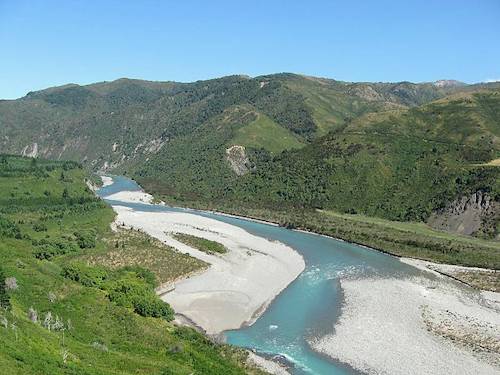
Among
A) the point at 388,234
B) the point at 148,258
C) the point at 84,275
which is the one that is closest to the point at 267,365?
the point at 84,275

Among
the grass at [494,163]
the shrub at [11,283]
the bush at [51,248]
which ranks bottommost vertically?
the bush at [51,248]

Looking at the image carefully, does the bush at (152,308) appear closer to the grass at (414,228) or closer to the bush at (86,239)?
the bush at (86,239)

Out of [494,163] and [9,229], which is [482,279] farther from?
[9,229]

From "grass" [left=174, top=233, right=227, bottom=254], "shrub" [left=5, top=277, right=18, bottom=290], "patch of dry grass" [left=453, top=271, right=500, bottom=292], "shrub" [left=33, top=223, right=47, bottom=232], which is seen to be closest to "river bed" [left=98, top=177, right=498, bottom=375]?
"patch of dry grass" [left=453, top=271, right=500, bottom=292]

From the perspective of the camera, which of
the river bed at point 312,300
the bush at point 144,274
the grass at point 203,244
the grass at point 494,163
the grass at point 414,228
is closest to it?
the river bed at point 312,300

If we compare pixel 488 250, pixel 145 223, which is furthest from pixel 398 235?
pixel 145 223

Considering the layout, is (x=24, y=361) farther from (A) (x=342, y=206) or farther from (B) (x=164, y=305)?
(A) (x=342, y=206)

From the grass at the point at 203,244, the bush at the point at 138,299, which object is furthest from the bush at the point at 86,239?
the bush at the point at 138,299
